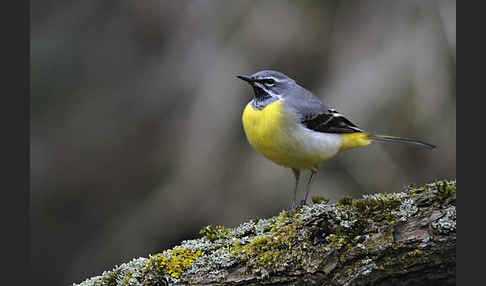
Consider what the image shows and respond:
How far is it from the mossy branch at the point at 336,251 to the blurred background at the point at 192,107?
6.30 ft

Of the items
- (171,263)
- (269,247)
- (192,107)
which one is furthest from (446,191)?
(192,107)

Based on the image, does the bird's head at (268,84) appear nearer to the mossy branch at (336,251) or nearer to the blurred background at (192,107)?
the blurred background at (192,107)

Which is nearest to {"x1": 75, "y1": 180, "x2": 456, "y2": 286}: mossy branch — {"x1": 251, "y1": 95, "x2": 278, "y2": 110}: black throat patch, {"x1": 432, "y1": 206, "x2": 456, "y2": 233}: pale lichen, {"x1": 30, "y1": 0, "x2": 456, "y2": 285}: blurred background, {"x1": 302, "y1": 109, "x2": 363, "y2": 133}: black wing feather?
{"x1": 432, "y1": 206, "x2": 456, "y2": 233}: pale lichen

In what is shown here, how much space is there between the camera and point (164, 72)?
602 centimetres

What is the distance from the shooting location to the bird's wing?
13.7 ft

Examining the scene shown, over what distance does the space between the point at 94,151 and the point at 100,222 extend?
3.03 feet

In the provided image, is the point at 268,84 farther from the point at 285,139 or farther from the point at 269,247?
the point at 269,247

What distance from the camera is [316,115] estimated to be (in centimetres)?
424

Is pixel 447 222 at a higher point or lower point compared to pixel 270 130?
lower

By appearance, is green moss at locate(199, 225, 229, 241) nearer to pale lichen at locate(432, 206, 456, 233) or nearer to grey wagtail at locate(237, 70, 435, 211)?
grey wagtail at locate(237, 70, 435, 211)

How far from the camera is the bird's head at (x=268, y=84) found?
4.27m

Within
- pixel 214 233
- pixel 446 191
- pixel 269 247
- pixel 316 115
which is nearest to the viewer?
pixel 446 191

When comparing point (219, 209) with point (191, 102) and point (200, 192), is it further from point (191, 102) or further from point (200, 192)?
point (191, 102)

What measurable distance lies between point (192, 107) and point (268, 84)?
149cm
